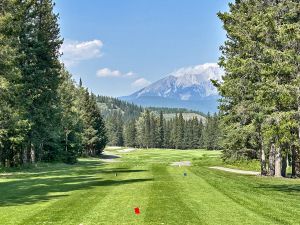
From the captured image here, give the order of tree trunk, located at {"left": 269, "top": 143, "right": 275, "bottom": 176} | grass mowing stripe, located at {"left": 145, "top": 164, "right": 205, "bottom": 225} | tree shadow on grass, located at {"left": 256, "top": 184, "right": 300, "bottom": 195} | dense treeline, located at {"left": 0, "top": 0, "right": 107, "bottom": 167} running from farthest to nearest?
tree trunk, located at {"left": 269, "top": 143, "right": 275, "bottom": 176}, dense treeline, located at {"left": 0, "top": 0, "right": 107, "bottom": 167}, tree shadow on grass, located at {"left": 256, "top": 184, "right": 300, "bottom": 195}, grass mowing stripe, located at {"left": 145, "top": 164, "right": 205, "bottom": 225}

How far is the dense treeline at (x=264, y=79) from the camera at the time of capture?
869 inches

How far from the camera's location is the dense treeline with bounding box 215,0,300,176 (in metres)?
22.1

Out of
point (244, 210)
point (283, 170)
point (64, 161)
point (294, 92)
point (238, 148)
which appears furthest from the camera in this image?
point (64, 161)

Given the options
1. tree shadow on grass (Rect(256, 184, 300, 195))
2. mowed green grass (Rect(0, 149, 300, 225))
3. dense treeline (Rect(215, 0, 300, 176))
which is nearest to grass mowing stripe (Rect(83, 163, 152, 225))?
mowed green grass (Rect(0, 149, 300, 225))

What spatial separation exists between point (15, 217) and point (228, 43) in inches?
→ 1175

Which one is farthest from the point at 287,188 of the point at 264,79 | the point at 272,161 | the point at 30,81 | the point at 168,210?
the point at 30,81

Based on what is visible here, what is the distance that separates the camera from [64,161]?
64625 millimetres

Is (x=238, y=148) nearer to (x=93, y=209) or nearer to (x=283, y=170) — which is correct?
(x=283, y=170)

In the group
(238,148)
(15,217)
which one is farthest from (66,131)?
(15,217)

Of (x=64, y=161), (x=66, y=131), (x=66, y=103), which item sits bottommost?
(x=64, y=161)

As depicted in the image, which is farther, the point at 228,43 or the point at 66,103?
the point at 66,103

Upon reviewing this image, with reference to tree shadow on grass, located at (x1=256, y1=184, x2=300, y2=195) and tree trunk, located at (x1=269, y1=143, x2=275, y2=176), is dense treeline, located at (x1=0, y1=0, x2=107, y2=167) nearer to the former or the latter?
tree shadow on grass, located at (x1=256, y1=184, x2=300, y2=195)

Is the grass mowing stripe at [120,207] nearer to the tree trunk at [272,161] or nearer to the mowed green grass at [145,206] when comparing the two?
the mowed green grass at [145,206]

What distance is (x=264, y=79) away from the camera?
1173 inches
